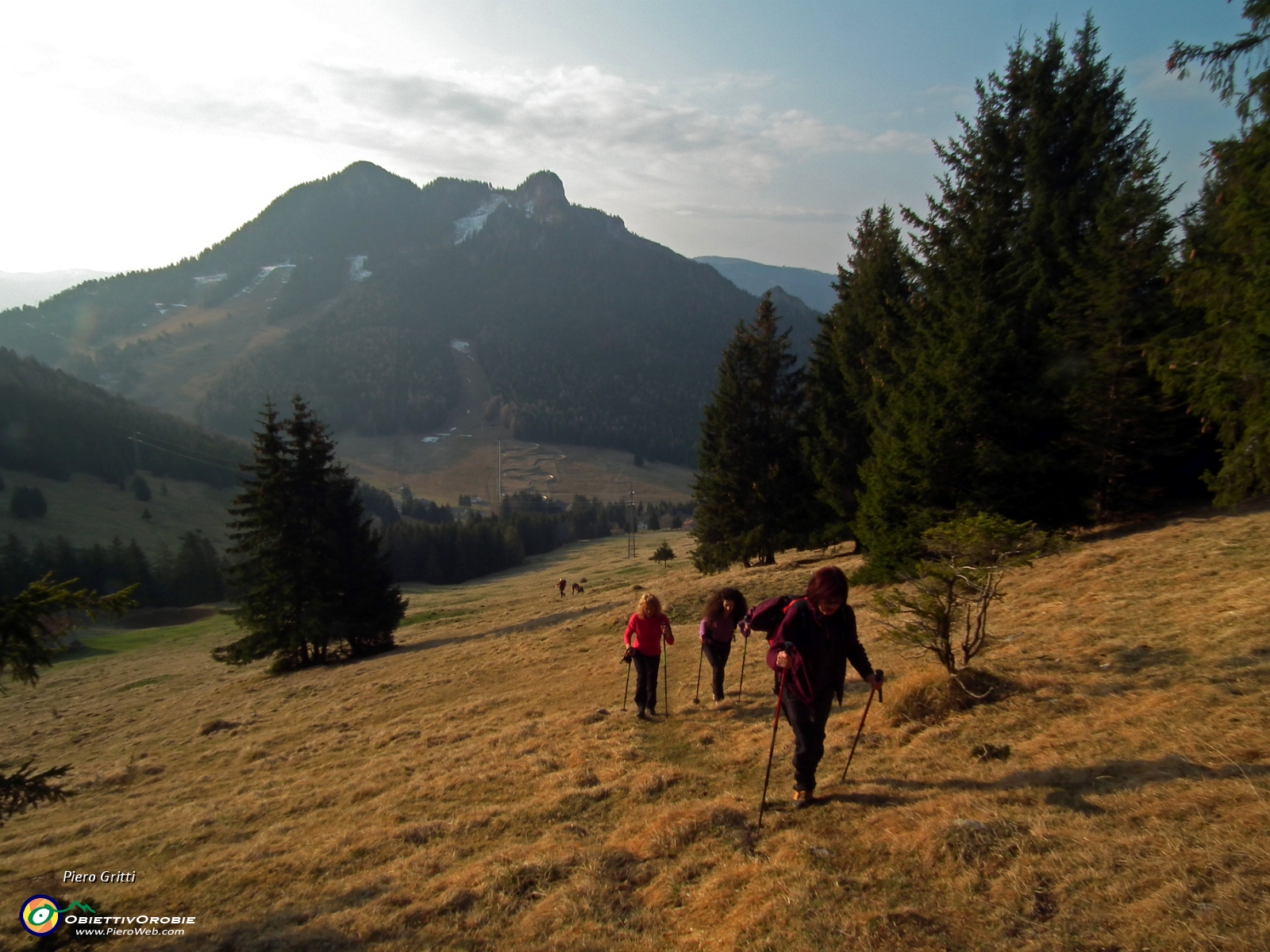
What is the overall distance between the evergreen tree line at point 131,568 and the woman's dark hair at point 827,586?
256 feet

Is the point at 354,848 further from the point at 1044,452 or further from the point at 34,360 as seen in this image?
the point at 34,360

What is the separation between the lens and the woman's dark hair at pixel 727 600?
10977 mm

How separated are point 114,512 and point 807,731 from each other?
129 meters

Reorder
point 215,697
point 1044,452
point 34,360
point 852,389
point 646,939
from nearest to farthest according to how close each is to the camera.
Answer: point 646,939 → point 1044,452 → point 215,697 → point 852,389 → point 34,360

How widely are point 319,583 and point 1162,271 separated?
3012cm

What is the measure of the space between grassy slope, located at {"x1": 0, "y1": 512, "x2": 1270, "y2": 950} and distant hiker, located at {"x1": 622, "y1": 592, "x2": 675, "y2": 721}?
62 centimetres

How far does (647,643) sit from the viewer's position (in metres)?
10.8

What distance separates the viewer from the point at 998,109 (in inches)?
913

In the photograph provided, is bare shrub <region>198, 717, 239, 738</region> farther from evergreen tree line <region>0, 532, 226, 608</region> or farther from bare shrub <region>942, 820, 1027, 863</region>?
evergreen tree line <region>0, 532, 226, 608</region>

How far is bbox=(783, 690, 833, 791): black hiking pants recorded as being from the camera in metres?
6.20

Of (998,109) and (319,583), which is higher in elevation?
(998,109)

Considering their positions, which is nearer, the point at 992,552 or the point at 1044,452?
the point at 992,552

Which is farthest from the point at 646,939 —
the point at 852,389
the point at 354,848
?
the point at 852,389

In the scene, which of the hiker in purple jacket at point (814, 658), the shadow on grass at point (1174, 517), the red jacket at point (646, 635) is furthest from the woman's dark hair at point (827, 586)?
the shadow on grass at point (1174, 517)
